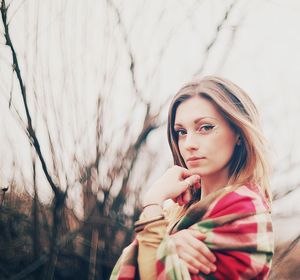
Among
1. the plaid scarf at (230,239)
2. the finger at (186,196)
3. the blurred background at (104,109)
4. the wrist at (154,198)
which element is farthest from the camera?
the blurred background at (104,109)

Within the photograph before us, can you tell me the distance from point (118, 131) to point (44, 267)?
51 cm

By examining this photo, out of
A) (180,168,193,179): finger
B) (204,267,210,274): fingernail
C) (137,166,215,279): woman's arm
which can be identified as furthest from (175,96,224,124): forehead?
(204,267,210,274): fingernail

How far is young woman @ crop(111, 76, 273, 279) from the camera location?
0.78 metres

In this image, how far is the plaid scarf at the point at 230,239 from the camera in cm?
77

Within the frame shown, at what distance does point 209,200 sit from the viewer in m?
0.85

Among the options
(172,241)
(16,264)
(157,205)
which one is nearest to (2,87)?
(16,264)

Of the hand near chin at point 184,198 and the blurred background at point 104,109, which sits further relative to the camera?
the blurred background at point 104,109

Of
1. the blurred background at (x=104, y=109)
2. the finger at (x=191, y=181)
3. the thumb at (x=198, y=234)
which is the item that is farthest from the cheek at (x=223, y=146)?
the blurred background at (x=104, y=109)

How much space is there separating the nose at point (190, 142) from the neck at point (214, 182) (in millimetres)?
93

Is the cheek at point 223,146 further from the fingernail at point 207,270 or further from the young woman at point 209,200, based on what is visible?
the fingernail at point 207,270

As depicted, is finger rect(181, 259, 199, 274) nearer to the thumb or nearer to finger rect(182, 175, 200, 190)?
the thumb

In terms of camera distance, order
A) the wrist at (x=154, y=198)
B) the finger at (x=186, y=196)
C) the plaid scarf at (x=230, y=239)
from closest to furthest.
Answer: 1. the plaid scarf at (x=230, y=239)
2. the wrist at (x=154, y=198)
3. the finger at (x=186, y=196)

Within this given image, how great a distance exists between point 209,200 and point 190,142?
18 cm

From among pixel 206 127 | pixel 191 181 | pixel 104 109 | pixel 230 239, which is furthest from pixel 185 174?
pixel 104 109
